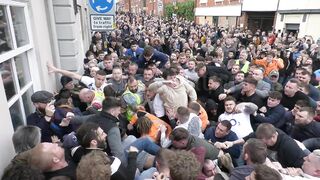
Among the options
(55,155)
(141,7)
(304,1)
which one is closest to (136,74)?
(55,155)

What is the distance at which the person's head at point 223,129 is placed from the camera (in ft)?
11.9

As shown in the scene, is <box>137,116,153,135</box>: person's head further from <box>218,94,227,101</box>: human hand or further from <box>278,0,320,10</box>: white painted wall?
<box>278,0,320,10</box>: white painted wall

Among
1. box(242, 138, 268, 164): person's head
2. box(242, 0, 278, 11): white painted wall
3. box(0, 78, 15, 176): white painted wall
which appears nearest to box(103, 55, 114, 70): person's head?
box(0, 78, 15, 176): white painted wall

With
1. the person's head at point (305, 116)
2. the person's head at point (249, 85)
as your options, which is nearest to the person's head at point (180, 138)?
the person's head at point (305, 116)

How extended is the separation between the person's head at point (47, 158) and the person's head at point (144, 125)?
1.32 m

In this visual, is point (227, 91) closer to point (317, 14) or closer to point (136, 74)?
point (136, 74)

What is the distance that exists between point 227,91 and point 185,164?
3.26 m

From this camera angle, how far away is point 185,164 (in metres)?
2.26

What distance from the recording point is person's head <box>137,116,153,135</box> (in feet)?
11.5

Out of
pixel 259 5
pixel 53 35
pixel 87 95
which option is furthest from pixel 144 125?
pixel 259 5

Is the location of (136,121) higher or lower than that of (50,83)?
lower

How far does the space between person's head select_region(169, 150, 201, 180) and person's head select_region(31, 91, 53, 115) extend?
1.70 meters

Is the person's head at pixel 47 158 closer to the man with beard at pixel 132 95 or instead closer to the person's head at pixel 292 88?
the man with beard at pixel 132 95

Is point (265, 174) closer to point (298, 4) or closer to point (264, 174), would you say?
point (264, 174)
